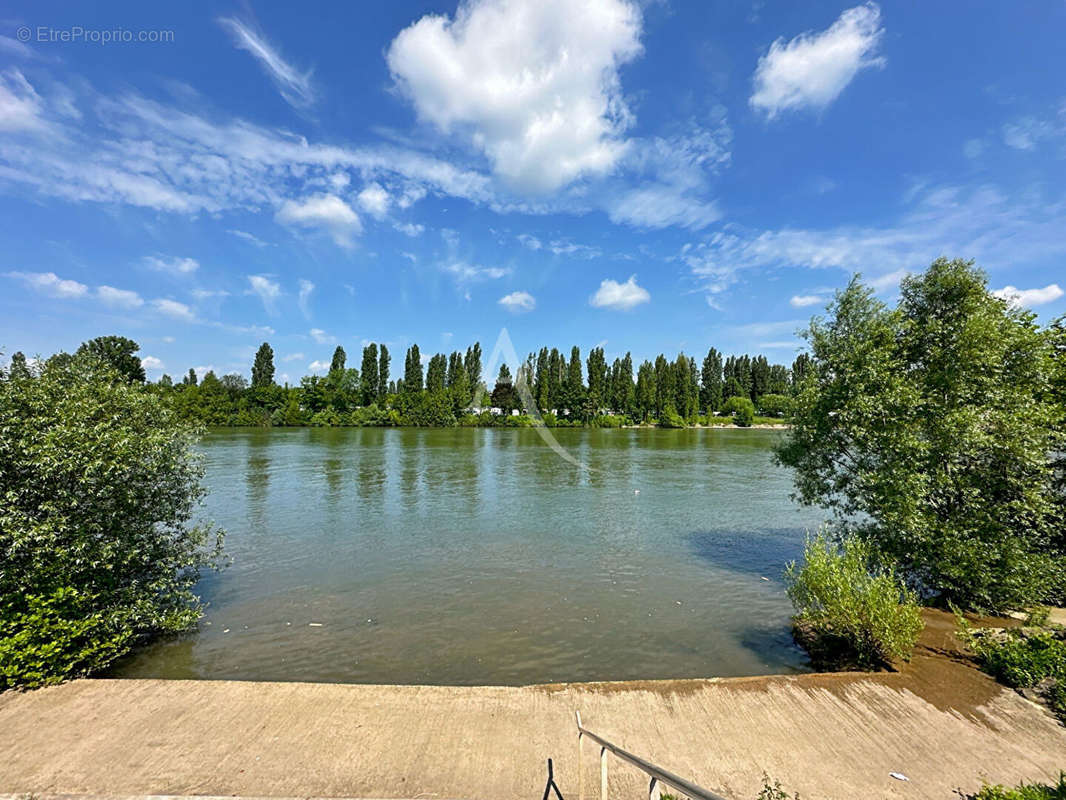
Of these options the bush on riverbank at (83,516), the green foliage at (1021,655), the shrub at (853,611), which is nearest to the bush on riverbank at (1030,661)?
the green foliage at (1021,655)

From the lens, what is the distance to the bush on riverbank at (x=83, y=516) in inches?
303

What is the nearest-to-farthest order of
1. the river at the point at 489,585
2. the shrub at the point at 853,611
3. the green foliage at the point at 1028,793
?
1. the green foliage at the point at 1028,793
2. the shrub at the point at 853,611
3. the river at the point at 489,585

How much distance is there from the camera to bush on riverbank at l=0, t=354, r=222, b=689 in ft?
25.3

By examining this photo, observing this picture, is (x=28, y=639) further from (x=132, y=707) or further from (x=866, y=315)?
(x=866, y=315)

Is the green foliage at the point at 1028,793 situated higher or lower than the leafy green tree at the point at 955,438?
lower

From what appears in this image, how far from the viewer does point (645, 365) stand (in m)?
119

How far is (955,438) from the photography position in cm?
1138

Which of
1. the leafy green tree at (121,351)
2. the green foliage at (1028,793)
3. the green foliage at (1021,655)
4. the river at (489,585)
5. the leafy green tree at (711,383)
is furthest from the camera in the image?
the leafy green tree at (711,383)

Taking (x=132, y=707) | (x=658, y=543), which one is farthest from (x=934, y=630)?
(x=132, y=707)

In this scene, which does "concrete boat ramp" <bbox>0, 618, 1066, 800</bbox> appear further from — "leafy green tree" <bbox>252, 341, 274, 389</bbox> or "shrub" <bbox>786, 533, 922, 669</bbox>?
"leafy green tree" <bbox>252, 341, 274, 389</bbox>

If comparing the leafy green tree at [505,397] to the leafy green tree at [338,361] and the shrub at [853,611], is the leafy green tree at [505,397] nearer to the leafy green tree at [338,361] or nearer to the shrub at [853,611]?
the leafy green tree at [338,361]

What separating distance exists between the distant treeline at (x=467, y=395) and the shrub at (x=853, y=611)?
318 feet

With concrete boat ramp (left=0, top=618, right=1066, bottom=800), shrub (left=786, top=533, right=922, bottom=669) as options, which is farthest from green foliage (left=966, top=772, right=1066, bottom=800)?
shrub (left=786, top=533, right=922, bottom=669)

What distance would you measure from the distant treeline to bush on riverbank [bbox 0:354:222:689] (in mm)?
97284
